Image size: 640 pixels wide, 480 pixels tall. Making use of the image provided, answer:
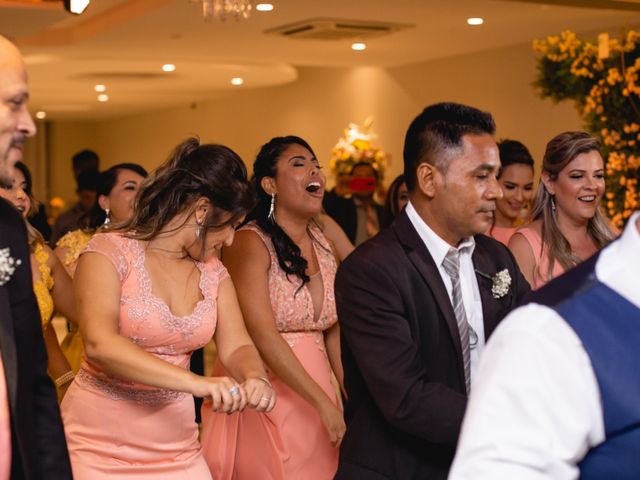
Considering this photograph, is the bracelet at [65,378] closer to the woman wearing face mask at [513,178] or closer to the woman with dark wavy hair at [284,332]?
the woman with dark wavy hair at [284,332]

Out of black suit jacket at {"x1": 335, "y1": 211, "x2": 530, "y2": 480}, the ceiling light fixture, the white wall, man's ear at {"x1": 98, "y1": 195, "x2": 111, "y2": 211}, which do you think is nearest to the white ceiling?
the white wall

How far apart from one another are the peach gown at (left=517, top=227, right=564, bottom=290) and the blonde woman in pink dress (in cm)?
134

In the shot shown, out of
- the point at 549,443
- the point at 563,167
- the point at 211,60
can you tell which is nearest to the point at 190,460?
the point at 563,167

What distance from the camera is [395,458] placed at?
294 cm

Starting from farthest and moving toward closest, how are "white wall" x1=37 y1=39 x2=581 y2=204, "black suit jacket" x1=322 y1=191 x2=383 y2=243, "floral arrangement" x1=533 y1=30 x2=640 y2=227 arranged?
1. "white wall" x1=37 y1=39 x2=581 y2=204
2. "black suit jacket" x1=322 y1=191 x2=383 y2=243
3. "floral arrangement" x1=533 y1=30 x2=640 y2=227

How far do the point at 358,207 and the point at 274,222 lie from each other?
162 inches

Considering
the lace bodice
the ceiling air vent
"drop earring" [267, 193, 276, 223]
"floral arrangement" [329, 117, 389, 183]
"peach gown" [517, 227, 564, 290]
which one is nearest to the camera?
the lace bodice

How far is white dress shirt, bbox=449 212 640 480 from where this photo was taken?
1418 millimetres

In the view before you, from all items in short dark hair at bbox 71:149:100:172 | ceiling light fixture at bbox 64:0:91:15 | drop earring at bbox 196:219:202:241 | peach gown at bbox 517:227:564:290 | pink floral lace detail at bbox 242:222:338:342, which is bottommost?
pink floral lace detail at bbox 242:222:338:342

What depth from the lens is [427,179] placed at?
3.02 m

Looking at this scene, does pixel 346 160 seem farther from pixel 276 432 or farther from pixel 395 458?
pixel 395 458

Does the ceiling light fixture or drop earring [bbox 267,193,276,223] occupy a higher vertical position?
the ceiling light fixture

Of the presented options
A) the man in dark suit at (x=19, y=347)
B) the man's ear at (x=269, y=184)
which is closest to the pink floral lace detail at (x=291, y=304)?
the man's ear at (x=269, y=184)

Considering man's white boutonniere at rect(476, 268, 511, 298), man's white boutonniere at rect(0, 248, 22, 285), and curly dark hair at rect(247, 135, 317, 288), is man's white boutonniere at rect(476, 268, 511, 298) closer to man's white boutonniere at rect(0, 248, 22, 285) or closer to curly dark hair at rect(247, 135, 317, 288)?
man's white boutonniere at rect(0, 248, 22, 285)
